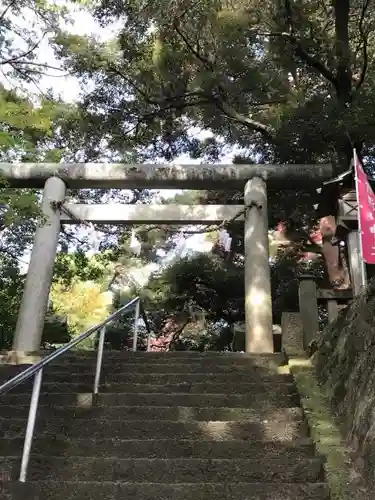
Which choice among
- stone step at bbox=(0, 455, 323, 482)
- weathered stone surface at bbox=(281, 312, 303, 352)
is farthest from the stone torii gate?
stone step at bbox=(0, 455, 323, 482)

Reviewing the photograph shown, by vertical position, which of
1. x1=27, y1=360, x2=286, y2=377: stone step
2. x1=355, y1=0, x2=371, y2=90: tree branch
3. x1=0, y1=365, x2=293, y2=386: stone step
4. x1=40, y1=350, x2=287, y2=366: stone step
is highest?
x1=355, y1=0, x2=371, y2=90: tree branch

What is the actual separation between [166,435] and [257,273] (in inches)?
170

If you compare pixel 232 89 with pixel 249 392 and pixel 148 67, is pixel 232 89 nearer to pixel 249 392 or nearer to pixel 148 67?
pixel 148 67

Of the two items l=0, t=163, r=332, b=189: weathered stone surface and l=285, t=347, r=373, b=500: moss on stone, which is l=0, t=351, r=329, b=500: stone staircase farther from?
l=0, t=163, r=332, b=189: weathered stone surface

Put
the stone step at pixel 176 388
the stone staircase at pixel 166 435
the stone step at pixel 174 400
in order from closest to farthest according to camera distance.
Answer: the stone staircase at pixel 166 435, the stone step at pixel 174 400, the stone step at pixel 176 388

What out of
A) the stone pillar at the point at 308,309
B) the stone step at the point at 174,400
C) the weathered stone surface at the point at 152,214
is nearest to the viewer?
the stone step at the point at 174,400

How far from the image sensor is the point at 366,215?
18.0 ft

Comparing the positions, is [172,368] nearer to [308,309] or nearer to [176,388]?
[176,388]

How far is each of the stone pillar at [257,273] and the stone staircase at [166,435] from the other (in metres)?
1.96

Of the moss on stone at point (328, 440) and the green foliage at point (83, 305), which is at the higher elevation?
the green foliage at point (83, 305)

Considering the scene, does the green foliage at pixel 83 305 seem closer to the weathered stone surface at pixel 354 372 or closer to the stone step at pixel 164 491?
the weathered stone surface at pixel 354 372

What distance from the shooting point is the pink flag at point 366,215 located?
5.19 m

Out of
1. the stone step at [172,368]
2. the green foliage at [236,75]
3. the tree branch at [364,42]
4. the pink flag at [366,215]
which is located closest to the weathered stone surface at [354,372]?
the stone step at [172,368]

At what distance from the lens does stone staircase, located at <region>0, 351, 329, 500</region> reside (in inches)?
121
